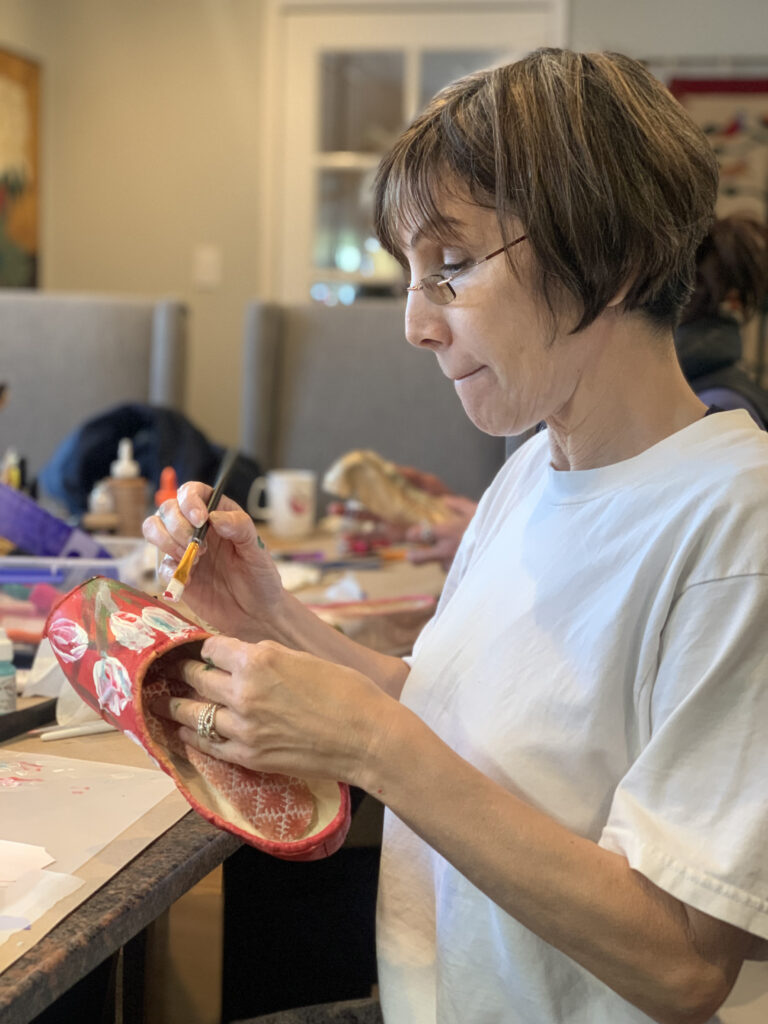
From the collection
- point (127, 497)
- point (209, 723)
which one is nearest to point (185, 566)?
point (209, 723)

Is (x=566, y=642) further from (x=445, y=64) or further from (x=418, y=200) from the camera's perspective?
(x=445, y=64)

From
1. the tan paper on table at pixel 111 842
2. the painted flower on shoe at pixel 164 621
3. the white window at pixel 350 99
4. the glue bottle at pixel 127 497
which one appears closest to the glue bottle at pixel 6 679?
the tan paper on table at pixel 111 842

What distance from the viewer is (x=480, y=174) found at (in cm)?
79

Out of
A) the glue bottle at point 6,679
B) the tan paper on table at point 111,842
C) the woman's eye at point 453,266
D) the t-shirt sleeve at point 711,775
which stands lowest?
the tan paper on table at point 111,842

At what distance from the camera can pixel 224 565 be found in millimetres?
994

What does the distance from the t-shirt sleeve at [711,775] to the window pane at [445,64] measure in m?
3.75

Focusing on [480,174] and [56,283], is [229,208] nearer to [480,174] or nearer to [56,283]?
[56,283]

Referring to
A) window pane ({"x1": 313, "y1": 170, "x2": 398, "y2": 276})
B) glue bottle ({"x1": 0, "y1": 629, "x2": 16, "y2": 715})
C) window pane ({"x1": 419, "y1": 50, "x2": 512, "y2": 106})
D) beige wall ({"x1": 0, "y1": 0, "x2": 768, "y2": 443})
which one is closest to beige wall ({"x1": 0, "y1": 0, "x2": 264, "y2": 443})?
beige wall ({"x1": 0, "y1": 0, "x2": 768, "y2": 443})

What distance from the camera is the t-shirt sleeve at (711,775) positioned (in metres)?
0.67

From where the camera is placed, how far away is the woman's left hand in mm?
695

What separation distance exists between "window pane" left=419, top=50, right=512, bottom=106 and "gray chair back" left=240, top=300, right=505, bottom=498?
69.4 inches

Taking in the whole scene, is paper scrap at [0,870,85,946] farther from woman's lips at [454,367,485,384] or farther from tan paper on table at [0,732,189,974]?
woman's lips at [454,367,485,384]

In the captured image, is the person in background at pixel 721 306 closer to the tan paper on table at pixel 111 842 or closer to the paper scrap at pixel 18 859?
the tan paper on table at pixel 111 842

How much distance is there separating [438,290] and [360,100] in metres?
3.63
